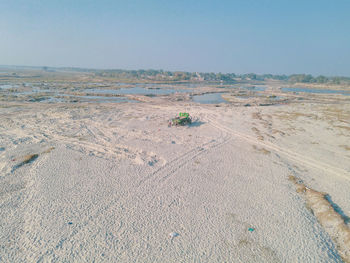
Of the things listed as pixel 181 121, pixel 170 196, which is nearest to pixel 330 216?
pixel 170 196

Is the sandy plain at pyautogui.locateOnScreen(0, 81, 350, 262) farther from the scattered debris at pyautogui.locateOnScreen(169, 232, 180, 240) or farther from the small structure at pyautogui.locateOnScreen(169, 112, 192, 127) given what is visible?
the small structure at pyautogui.locateOnScreen(169, 112, 192, 127)

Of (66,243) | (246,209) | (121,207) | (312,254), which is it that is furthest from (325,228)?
(66,243)

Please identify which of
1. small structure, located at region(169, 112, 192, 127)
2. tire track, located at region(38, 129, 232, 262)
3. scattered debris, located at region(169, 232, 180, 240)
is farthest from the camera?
small structure, located at region(169, 112, 192, 127)

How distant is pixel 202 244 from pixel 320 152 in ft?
53.3

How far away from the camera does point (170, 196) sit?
11.3 m

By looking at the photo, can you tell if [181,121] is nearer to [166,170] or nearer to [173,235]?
[166,170]

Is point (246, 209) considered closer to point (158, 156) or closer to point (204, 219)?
point (204, 219)

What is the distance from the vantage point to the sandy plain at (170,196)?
813 centimetres

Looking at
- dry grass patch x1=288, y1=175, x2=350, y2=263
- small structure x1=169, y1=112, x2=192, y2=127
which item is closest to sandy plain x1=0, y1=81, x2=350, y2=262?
dry grass patch x1=288, y1=175, x2=350, y2=263

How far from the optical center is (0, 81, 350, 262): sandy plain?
8133 mm

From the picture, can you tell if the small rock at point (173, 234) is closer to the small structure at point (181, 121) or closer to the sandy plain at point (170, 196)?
the sandy plain at point (170, 196)

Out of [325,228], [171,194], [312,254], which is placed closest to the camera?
[312,254]

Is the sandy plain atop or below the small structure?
below

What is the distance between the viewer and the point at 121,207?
1026 centimetres
